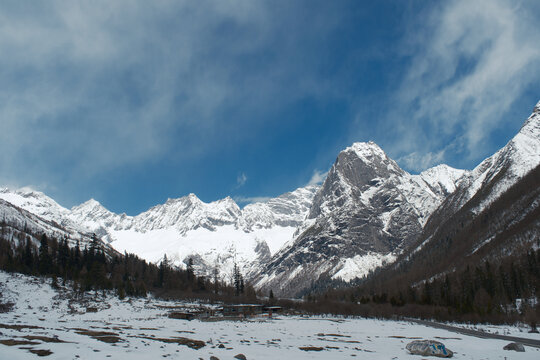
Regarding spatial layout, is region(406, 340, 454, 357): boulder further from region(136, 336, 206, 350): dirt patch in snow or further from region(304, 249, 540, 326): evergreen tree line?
region(304, 249, 540, 326): evergreen tree line

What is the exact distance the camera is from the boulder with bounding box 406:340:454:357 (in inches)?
1639

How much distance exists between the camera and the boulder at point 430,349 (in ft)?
137

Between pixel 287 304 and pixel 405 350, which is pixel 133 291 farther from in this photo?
pixel 405 350

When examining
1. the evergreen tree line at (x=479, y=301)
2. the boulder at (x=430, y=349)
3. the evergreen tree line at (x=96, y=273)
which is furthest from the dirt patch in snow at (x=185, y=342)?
the evergreen tree line at (x=479, y=301)

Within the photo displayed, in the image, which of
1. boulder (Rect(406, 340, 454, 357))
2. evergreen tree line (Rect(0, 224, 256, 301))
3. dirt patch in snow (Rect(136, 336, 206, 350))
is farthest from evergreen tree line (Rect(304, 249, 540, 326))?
dirt patch in snow (Rect(136, 336, 206, 350))

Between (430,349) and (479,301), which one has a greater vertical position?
(479,301)

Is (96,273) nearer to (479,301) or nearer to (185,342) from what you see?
(185,342)

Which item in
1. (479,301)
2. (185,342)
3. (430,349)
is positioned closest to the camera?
(185,342)

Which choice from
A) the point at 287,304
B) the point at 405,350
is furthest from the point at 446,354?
the point at 287,304

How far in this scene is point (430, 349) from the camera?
42.1 metres

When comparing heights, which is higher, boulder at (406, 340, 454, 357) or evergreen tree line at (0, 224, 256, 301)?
evergreen tree line at (0, 224, 256, 301)

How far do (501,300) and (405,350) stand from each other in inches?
4512

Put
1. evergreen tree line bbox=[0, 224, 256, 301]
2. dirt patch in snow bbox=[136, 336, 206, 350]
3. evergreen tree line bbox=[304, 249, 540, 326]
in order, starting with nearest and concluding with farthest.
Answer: dirt patch in snow bbox=[136, 336, 206, 350] → evergreen tree line bbox=[304, 249, 540, 326] → evergreen tree line bbox=[0, 224, 256, 301]

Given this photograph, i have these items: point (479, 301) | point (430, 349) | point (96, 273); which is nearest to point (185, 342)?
point (430, 349)
